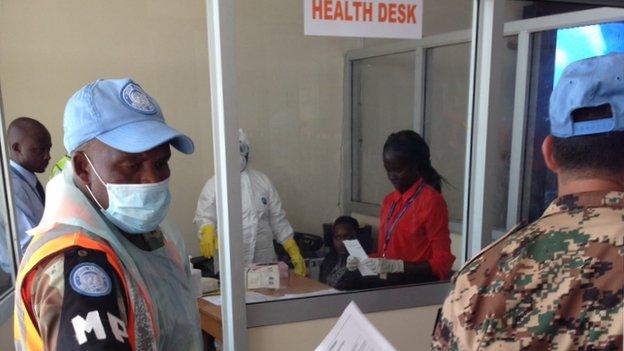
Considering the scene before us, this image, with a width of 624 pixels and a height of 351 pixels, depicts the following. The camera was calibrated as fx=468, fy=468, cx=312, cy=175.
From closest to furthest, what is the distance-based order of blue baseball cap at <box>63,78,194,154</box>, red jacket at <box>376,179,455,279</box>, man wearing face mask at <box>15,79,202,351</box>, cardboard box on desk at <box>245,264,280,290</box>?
man wearing face mask at <box>15,79,202,351</box> → blue baseball cap at <box>63,78,194,154</box> → cardboard box on desk at <box>245,264,280,290</box> → red jacket at <box>376,179,455,279</box>

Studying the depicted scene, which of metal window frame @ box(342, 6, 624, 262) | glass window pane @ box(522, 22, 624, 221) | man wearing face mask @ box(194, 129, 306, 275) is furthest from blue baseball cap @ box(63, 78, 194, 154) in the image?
glass window pane @ box(522, 22, 624, 221)

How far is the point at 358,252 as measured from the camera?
7.09ft

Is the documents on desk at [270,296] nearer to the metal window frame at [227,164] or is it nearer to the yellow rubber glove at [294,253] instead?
the metal window frame at [227,164]

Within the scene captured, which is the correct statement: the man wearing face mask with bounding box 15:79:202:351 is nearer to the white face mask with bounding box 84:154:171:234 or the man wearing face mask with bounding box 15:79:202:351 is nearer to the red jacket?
the white face mask with bounding box 84:154:171:234

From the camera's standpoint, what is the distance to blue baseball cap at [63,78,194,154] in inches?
35.7

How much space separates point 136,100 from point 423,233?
4.80 feet

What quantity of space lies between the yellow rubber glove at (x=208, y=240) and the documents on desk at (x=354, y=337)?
1.90m

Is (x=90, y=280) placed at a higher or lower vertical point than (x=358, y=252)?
higher

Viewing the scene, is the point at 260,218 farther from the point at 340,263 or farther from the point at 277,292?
the point at 277,292

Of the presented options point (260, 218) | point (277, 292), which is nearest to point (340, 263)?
point (277, 292)

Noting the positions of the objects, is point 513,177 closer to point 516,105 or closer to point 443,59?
point 516,105

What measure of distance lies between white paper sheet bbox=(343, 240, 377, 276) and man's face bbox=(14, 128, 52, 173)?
177cm

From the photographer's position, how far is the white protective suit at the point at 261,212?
2.59 metres

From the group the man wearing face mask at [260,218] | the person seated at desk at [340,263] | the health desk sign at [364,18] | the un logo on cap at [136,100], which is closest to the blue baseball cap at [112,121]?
the un logo on cap at [136,100]
